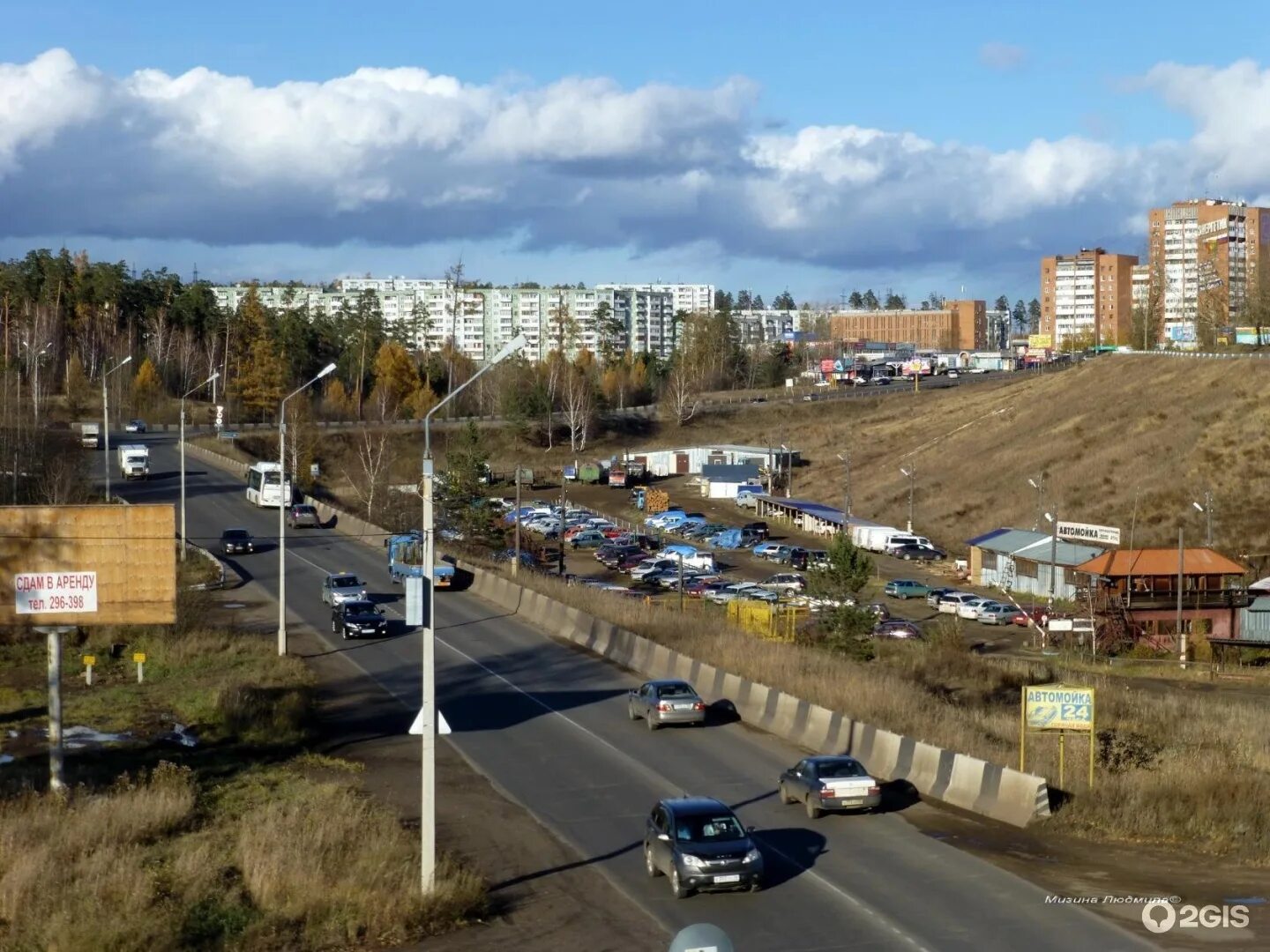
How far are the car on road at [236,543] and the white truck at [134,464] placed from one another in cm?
2337

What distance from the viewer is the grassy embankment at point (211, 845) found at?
1744 centimetres

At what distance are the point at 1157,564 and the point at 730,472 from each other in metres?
49.1

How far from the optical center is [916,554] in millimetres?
81000

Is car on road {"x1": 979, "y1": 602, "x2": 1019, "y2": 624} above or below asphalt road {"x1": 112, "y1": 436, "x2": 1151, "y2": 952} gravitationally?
below

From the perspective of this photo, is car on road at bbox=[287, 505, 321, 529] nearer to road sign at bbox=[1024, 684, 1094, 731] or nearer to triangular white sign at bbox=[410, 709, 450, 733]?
road sign at bbox=[1024, 684, 1094, 731]

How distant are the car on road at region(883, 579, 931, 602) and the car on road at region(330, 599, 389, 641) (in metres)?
30.7

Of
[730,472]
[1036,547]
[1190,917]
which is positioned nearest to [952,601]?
[1036,547]

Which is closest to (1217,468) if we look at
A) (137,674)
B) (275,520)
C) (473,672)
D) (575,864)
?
(275,520)

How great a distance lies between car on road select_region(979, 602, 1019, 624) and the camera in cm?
6338

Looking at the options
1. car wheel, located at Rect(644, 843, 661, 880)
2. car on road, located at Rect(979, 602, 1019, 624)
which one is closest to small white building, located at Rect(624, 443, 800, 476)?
car on road, located at Rect(979, 602, 1019, 624)

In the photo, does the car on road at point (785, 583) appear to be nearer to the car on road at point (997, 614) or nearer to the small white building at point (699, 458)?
the car on road at point (997, 614)

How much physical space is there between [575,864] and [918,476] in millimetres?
85997

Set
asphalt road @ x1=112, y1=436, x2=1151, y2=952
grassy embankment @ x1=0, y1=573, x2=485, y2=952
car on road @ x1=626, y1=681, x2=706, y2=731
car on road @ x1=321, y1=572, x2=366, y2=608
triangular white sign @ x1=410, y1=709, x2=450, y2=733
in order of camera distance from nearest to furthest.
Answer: grassy embankment @ x1=0, y1=573, x2=485, y2=952, asphalt road @ x1=112, y1=436, x2=1151, y2=952, triangular white sign @ x1=410, y1=709, x2=450, y2=733, car on road @ x1=626, y1=681, x2=706, y2=731, car on road @ x1=321, y1=572, x2=366, y2=608

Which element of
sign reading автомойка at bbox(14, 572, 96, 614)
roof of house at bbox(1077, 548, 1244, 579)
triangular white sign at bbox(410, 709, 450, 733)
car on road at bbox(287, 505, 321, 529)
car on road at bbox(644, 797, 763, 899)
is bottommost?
roof of house at bbox(1077, 548, 1244, 579)
